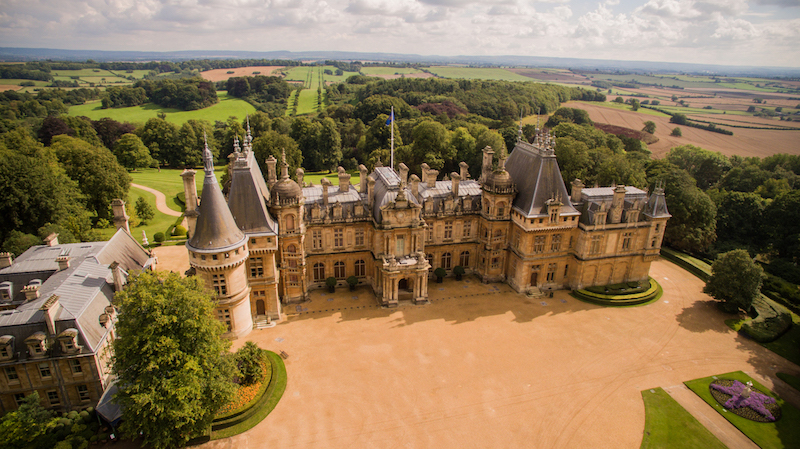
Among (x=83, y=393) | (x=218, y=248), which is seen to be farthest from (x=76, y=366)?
(x=218, y=248)

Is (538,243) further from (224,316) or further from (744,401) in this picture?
(224,316)

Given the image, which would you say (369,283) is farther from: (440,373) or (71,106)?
(71,106)

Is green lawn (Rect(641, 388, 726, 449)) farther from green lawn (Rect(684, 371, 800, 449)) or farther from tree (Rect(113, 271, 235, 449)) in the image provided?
tree (Rect(113, 271, 235, 449))

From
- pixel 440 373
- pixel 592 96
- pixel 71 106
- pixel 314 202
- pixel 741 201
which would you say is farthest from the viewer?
pixel 592 96

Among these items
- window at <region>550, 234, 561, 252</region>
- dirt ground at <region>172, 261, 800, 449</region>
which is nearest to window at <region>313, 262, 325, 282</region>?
dirt ground at <region>172, 261, 800, 449</region>

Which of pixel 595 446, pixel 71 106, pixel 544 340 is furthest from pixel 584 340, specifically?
pixel 71 106

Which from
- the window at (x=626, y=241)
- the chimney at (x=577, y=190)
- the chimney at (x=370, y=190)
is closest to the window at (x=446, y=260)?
the chimney at (x=370, y=190)

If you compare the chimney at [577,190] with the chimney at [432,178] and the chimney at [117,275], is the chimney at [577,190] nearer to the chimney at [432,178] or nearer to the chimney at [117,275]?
the chimney at [432,178]
